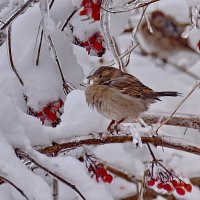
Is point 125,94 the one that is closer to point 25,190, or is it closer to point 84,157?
point 84,157

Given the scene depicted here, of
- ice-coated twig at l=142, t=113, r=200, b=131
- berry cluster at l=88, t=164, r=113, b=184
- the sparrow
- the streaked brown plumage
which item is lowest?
berry cluster at l=88, t=164, r=113, b=184

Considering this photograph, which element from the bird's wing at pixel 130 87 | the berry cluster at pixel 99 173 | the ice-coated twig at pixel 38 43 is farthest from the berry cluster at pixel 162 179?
the ice-coated twig at pixel 38 43

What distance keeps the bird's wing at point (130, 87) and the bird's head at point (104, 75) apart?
3cm

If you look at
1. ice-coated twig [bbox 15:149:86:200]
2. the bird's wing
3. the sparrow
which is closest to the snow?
ice-coated twig [bbox 15:149:86:200]

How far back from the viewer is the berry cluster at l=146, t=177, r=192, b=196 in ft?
7.95

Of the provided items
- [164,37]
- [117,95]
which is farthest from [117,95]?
[164,37]

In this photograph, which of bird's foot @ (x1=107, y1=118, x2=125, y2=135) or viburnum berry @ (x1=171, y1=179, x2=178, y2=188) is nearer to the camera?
bird's foot @ (x1=107, y1=118, x2=125, y2=135)

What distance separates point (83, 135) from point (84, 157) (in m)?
0.25

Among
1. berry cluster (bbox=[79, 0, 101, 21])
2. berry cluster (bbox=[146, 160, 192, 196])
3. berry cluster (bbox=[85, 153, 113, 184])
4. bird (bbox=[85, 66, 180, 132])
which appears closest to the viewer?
berry cluster (bbox=[79, 0, 101, 21])

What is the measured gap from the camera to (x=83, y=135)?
6.86 feet

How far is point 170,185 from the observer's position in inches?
97.1

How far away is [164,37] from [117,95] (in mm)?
3060

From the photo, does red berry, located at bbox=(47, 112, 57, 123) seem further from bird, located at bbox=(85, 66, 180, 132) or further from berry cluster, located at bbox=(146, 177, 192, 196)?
berry cluster, located at bbox=(146, 177, 192, 196)

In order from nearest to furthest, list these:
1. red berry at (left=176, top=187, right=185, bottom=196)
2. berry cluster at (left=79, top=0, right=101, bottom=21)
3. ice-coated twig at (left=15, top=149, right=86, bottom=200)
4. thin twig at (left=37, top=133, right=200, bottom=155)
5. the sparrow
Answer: ice-coated twig at (left=15, top=149, right=86, bottom=200), thin twig at (left=37, top=133, right=200, bottom=155), berry cluster at (left=79, top=0, right=101, bottom=21), red berry at (left=176, top=187, right=185, bottom=196), the sparrow
